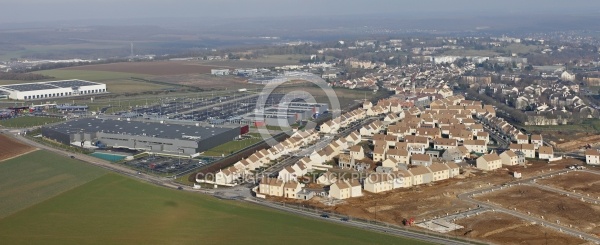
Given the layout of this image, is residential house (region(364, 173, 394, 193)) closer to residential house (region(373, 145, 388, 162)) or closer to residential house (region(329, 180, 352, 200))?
residential house (region(329, 180, 352, 200))

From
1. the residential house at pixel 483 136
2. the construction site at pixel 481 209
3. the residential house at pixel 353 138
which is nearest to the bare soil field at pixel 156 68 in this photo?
the residential house at pixel 353 138

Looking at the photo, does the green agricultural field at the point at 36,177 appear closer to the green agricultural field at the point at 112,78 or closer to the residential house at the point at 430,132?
the residential house at the point at 430,132

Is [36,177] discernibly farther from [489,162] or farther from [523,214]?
[489,162]

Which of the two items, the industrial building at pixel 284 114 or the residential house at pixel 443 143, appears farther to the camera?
the industrial building at pixel 284 114

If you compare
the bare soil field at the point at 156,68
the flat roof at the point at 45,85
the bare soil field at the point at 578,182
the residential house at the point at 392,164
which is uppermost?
the bare soil field at the point at 156,68

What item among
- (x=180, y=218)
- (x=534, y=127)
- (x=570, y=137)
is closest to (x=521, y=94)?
(x=534, y=127)

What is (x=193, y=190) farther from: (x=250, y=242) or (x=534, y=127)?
(x=534, y=127)

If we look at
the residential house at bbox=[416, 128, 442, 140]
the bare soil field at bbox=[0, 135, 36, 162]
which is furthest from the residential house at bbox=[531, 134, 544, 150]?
the bare soil field at bbox=[0, 135, 36, 162]
